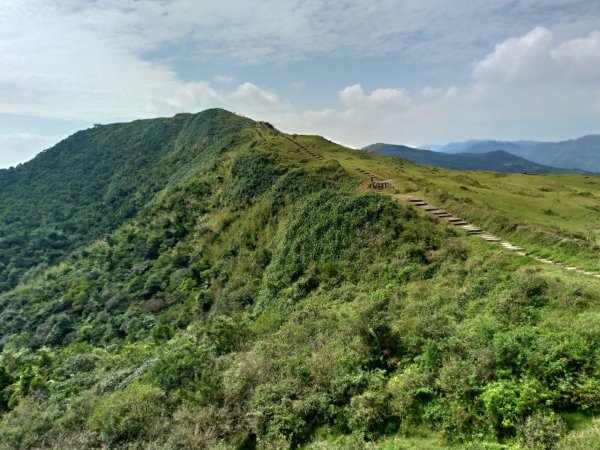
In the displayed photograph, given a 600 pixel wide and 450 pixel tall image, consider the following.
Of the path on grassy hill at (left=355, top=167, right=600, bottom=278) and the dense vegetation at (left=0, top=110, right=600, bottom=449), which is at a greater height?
the path on grassy hill at (left=355, top=167, right=600, bottom=278)

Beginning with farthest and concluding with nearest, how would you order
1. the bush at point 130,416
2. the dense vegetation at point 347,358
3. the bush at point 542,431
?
the bush at point 130,416 < the dense vegetation at point 347,358 < the bush at point 542,431

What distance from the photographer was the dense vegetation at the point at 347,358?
9.83m

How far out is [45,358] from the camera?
2956cm

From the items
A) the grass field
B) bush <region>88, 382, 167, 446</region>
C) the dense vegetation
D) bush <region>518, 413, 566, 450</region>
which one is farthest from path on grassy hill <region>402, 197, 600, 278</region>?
bush <region>88, 382, 167, 446</region>

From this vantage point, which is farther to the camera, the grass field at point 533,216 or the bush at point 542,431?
the grass field at point 533,216

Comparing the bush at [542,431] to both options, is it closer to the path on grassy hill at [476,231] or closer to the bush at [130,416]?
the path on grassy hill at [476,231]

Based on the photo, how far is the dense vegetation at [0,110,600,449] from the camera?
9.83 meters

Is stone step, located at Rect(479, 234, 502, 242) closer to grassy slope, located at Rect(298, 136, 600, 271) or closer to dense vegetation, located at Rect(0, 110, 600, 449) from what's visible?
grassy slope, located at Rect(298, 136, 600, 271)

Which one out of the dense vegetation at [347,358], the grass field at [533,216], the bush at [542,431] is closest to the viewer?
the bush at [542,431]

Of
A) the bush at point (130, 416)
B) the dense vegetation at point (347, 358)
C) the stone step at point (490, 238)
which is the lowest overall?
the bush at point (130, 416)

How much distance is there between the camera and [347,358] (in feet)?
43.6

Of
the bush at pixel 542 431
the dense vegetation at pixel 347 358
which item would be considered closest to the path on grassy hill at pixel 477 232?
the dense vegetation at pixel 347 358

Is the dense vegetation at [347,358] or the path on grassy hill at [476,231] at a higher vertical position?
the path on grassy hill at [476,231]

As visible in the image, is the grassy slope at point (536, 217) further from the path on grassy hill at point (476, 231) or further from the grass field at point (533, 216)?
the path on grassy hill at point (476, 231)
